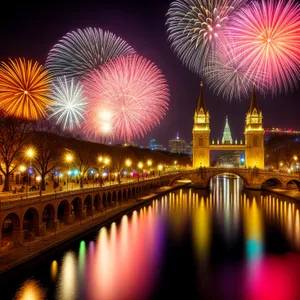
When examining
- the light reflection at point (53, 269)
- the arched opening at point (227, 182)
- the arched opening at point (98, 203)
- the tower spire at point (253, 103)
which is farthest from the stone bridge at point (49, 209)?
the tower spire at point (253, 103)

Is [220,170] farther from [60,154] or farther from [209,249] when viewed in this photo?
[209,249]

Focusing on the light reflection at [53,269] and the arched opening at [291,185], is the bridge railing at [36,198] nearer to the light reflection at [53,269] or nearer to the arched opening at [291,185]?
the light reflection at [53,269]

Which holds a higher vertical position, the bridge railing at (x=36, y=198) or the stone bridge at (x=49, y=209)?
the bridge railing at (x=36, y=198)

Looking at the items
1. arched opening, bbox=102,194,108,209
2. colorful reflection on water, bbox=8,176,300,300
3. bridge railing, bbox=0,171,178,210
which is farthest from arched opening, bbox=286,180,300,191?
arched opening, bbox=102,194,108,209

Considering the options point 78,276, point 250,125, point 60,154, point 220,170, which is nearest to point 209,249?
point 78,276

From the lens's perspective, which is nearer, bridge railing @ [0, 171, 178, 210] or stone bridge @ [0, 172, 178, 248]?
bridge railing @ [0, 171, 178, 210]

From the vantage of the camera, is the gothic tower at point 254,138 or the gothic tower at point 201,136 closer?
the gothic tower at point 201,136

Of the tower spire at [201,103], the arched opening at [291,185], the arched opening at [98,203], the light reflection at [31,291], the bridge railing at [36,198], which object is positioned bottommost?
the light reflection at [31,291]

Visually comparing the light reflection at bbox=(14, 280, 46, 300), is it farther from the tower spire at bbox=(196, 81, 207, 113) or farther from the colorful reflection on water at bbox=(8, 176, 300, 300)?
the tower spire at bbox=(196, 81, 207, 113)
